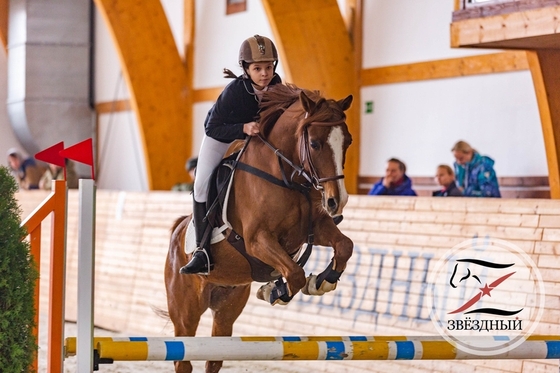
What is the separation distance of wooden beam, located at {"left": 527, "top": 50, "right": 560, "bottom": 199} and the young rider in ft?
9.51

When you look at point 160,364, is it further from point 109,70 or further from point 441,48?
point 109,70

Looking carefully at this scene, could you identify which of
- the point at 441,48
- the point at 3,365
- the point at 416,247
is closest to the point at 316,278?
the point at 3,365

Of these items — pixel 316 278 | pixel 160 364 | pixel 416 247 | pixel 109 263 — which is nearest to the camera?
pixel 316 278

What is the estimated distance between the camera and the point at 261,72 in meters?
4.36

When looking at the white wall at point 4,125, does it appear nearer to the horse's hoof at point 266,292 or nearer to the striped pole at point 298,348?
the horse's hoof at point 266,292

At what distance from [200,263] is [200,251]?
0.22ft

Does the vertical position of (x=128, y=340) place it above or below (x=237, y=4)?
below

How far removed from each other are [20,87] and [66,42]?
1.12 meters

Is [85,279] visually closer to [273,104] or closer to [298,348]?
[298,348]

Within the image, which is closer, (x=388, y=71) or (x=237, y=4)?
(x=388, y=71)

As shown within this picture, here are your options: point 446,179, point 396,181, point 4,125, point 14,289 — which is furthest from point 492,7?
point 4,125

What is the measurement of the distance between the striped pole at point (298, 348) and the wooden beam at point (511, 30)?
2426 mm

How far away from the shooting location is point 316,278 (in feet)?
13.4

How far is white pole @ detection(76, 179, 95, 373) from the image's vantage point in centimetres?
333
